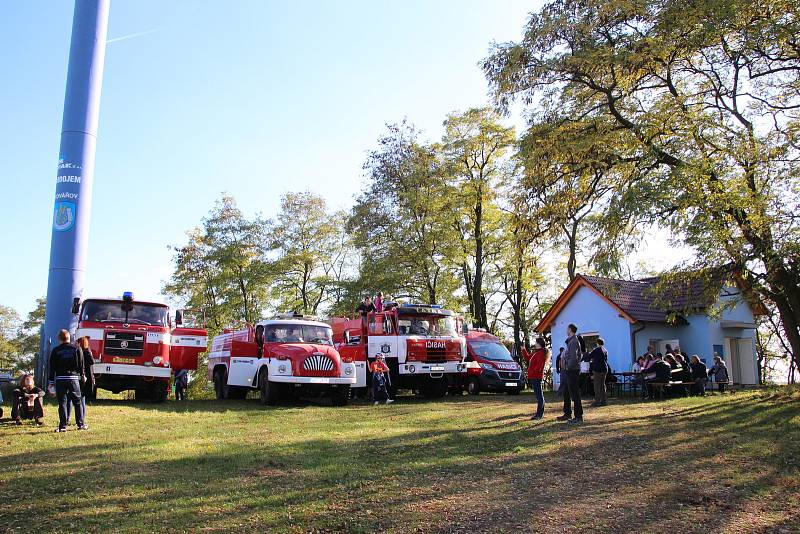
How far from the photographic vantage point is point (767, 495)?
697cm

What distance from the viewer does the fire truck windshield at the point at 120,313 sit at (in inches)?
683

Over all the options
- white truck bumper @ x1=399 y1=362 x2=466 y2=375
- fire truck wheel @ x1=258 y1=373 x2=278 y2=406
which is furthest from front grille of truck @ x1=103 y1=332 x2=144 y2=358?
white truck bumper @ x1=399 y1=362 x2=466 y2=375

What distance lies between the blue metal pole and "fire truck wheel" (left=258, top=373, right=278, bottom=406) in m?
7.13

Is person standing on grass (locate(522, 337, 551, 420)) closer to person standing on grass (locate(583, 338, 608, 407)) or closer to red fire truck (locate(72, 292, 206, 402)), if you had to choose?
person standing on grass (locate(583, 338, 608, 407))

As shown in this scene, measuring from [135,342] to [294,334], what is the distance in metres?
4.09

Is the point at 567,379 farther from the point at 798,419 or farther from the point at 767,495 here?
the point at 767,495

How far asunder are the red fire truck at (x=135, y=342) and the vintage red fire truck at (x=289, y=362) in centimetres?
136

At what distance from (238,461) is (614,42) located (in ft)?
38.1

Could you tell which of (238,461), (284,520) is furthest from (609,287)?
(284,520)

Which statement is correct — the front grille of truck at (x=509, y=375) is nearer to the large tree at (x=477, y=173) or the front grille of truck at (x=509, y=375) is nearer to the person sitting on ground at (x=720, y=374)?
the person sitting on ground at (x=720, y=374)

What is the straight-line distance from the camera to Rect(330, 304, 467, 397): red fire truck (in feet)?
65.7

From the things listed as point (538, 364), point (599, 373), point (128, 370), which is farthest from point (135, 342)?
point (599, 373)

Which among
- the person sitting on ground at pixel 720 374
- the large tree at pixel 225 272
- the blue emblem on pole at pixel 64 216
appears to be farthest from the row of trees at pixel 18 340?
the person sitting on ground at pixel 720 374

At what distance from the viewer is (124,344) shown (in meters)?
17.2
